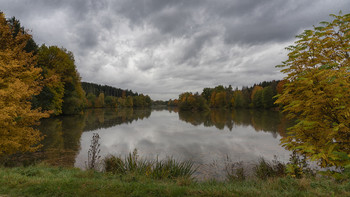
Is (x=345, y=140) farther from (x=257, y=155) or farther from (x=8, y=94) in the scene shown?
(x=8, y=94)

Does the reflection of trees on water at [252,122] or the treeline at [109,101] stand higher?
the treeline at [109,101]

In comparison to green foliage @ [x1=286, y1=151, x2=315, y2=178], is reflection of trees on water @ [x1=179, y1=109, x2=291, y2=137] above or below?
below

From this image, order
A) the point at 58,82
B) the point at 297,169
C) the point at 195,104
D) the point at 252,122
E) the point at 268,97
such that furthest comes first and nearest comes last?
the point at 195,104, the point at 268,97, the point at 58,82, the point at 252,122, the point at 297,169

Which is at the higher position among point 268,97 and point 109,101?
point 268,97

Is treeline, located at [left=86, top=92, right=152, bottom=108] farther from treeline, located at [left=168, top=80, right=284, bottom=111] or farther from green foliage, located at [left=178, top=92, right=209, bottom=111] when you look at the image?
green foliage, located at [left=178, top=92, right=209, bottom=111]

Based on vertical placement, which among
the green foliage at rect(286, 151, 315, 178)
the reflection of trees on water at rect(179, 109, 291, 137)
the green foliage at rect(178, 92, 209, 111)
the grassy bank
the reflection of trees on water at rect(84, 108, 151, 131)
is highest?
the green foliage at rect(178, 92, 209, 111)

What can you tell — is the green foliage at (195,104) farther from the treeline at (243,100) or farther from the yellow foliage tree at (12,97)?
the yellow foliage tree at (12,97)

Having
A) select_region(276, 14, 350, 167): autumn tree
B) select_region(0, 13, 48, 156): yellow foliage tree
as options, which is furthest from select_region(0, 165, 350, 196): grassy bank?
select_region(0, 13, 48, 156): yellow foliage tree

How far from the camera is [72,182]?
5.69 metres

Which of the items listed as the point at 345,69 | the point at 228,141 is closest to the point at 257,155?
the point at 228,141

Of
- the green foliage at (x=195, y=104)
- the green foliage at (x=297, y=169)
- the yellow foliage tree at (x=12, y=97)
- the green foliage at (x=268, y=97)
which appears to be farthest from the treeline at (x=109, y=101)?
the green foliage at (x=297, y=169)

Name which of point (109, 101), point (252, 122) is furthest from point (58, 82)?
point (109, 101)

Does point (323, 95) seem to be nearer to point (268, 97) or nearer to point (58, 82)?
point (58, 82)

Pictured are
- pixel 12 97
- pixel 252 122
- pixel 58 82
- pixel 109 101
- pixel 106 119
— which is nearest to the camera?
pixel 12 97
